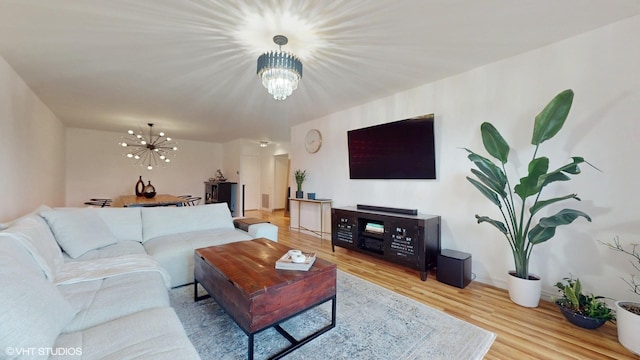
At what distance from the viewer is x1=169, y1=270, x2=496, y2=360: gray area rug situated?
161cm

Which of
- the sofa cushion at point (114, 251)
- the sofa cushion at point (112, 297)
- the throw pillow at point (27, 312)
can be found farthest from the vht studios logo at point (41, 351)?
the sofa cushion at point (114, 251)

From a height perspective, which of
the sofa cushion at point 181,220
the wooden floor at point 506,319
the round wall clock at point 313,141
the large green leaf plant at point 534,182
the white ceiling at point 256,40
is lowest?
the wooden floor at point 506,319

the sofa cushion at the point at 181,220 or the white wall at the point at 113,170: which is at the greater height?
the white wall at the point at 113,170

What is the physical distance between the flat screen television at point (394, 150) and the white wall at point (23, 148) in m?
4.16

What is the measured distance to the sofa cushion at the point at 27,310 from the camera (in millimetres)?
865

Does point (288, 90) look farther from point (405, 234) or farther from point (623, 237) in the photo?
point (623, 237)

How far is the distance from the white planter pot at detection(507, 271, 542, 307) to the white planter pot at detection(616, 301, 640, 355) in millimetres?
503

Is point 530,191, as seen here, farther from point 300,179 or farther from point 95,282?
point 300,179

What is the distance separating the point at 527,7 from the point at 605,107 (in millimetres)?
1146

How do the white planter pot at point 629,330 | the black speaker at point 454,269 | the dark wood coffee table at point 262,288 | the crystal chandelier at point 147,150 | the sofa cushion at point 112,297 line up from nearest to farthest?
the sofa cushion at point 112,297
the dark wood coffee table at point 262,288
the white planter pot at point 629,330
the black speaker at point 454,269
the crystal chandelier at point 147,150

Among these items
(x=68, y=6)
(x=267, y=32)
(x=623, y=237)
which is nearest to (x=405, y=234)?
(x=623, y=237)

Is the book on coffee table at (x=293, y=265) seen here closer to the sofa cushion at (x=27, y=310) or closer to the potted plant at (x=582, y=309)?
the sofa cushion at (x=27, y=310)

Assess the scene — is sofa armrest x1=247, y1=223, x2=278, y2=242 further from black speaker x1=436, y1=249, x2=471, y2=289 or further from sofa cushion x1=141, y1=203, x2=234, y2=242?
black speaker x1=436, y1=249, x2=471, y2=289

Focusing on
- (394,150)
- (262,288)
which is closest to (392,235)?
(394,150)
